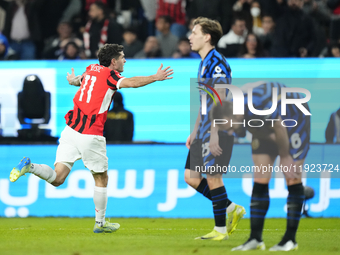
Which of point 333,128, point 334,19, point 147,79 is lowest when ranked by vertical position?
point 333,128

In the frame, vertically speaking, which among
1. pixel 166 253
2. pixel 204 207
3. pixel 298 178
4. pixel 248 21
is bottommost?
pixel 204 207

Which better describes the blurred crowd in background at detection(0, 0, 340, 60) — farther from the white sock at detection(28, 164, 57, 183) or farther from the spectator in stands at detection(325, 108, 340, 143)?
the white sock at detection(28, 164, 57, 183)

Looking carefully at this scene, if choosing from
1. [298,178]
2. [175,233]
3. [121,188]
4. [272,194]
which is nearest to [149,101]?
[121,188]

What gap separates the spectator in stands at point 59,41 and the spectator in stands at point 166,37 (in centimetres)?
155

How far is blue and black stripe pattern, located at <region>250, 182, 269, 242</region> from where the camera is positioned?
4.49m

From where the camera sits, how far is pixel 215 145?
5238 millimetres

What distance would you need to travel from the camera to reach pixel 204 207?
903 cm

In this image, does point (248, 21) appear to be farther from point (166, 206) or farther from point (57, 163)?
point (57, 163)

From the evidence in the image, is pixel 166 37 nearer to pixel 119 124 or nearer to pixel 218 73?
pixel 119 124

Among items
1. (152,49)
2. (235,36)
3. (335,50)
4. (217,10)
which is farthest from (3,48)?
(335,50)

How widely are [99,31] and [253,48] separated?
310 centimetres

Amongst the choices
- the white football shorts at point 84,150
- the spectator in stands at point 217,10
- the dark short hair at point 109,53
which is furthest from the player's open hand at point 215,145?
the spectator in stands at point 217,10

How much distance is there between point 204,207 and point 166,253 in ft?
15.1

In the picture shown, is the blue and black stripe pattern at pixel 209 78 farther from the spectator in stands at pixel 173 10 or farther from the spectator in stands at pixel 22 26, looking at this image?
the spectator in stands at pixel 22 26
